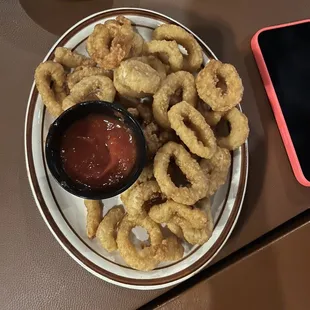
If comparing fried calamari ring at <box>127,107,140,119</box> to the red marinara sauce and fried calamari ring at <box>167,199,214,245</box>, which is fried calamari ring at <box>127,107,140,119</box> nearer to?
the red marinara sauce

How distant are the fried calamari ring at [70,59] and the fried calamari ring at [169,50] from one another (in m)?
0.17

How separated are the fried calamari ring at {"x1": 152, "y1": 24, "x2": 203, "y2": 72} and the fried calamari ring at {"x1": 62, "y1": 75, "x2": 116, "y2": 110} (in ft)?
0.73

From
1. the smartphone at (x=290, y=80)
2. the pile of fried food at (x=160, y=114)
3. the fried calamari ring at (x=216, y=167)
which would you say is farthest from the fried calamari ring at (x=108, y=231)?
the smartphone at (x=290, y=80)

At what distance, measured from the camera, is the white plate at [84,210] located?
1.32 meters

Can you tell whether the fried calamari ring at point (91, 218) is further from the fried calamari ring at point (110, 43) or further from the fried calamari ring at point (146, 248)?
the fried calamari ring at point (110, 43)

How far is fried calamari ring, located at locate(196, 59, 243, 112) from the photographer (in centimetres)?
127

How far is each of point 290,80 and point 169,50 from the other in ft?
1.50

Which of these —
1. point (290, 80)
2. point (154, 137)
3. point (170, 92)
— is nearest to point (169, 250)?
point (154, 137)

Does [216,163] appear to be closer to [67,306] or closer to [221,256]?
[221,256]

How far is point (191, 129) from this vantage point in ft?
4.19

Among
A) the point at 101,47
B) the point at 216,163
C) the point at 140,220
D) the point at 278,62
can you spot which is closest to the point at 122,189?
the point at 140,220

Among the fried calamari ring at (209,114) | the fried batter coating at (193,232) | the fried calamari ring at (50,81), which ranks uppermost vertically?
the fried calamari ring at (50,81)

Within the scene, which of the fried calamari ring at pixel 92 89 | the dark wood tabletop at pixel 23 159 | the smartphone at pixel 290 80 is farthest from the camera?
the smartphone at pixel 290 80

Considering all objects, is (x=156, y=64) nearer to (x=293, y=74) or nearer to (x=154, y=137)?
(x=154, y=137)
